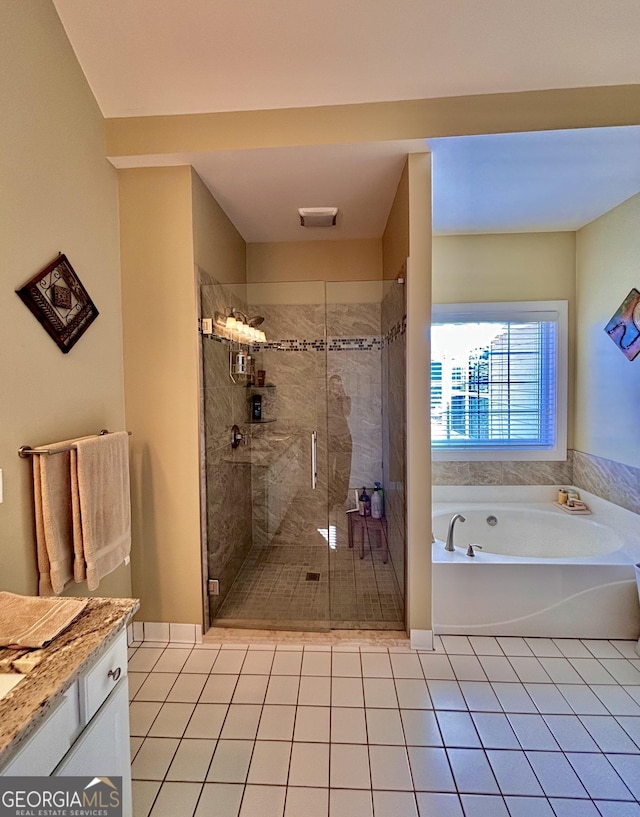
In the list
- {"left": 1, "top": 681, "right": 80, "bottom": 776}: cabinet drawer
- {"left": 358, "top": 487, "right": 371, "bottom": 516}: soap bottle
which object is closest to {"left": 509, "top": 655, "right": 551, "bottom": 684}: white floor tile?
{"left": 358, "top": 487, "right": 371, "bottom": 516}: soap bottle

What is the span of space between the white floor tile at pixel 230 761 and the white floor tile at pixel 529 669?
1.33 m

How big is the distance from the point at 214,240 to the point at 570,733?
10.2 ft

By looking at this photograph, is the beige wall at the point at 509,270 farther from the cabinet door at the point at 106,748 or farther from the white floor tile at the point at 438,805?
the cabinet door at the point at 106,748

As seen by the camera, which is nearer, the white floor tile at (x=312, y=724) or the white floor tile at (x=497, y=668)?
the white floor tile at (x=312, y=724)

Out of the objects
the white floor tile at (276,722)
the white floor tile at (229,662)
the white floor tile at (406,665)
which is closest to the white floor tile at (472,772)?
the white floor tile at (406,665)

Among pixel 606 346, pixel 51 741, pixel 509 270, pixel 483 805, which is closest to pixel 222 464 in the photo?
pixel 51 741

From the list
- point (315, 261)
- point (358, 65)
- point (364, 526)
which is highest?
point (358, 65)

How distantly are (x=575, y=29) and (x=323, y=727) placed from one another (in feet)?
10.2

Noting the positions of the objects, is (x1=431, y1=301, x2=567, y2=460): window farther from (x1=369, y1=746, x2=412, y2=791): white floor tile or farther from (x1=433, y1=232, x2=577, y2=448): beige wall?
(x1=369, y1=746, x2=412, y2=791): white floor tile

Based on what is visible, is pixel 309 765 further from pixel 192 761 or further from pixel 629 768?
pixel 629 768

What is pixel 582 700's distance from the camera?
5.82ft

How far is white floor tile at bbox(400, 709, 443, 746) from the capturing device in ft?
5.15

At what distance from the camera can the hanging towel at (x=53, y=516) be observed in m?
1.50

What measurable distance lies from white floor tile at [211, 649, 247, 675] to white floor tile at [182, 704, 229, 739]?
221mm
